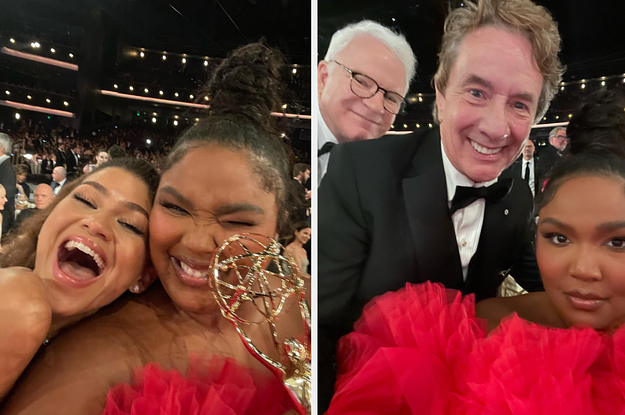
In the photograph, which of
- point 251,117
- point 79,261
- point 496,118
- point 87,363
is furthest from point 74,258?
point 496,118

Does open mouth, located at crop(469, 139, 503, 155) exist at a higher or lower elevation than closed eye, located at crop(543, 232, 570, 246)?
higher

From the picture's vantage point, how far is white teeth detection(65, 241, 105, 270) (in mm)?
894

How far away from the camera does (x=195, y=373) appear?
3.04 ft

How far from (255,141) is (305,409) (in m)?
0.69

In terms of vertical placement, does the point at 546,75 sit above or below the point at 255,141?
above

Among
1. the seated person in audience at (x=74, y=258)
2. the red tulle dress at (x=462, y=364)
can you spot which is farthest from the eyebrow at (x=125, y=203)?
the red tulle dress at (x=462, y=364)

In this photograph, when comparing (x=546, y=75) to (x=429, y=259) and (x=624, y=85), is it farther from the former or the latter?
(x=429, y=259)

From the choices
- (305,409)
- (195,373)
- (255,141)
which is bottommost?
(305,409)

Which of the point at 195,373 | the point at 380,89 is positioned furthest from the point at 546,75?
the point at 195,373

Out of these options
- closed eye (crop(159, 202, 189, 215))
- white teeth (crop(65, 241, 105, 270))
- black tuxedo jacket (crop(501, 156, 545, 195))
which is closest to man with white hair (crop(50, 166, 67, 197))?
white teeth (crop(65, 241, 105, 270))

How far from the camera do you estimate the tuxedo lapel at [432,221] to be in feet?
3.26

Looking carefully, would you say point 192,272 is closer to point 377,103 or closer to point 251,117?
point 251,117

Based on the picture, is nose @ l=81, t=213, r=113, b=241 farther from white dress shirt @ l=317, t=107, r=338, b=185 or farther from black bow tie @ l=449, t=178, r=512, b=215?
black bow tie @ l=449, t=178, r=512, b=215

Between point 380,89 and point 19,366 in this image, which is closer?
point 19,366
